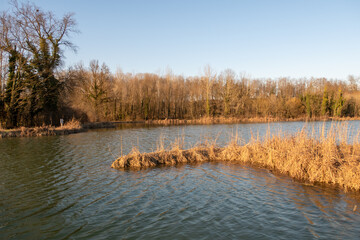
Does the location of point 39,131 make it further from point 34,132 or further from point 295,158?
point 295,158

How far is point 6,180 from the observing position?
8273 millimetres

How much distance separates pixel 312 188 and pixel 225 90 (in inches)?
1435

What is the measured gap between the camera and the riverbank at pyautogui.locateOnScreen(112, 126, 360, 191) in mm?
7410

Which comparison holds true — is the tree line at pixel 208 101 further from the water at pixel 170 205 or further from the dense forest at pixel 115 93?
the water at pixel 170 205

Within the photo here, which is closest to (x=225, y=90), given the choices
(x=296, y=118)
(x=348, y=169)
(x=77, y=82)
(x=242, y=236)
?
(x=296, y=118)

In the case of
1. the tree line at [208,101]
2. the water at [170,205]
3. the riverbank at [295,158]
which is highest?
the tree line at [208,101]

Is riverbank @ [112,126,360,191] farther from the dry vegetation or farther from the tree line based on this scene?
the tree line

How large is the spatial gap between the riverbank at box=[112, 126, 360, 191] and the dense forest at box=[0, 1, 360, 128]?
11.7 m

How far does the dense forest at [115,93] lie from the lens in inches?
925

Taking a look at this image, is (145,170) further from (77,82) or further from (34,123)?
(77,82)

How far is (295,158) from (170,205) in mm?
5110

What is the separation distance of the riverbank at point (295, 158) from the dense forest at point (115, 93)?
38.4ft

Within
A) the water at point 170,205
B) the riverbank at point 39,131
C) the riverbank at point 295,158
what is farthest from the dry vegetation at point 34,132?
the riverbank at point 295,158

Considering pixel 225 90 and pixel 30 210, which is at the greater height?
pixel 225 90
